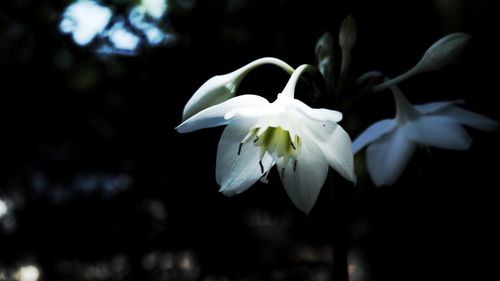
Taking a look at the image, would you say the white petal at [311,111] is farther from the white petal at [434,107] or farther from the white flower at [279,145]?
the white petal at [434,107]

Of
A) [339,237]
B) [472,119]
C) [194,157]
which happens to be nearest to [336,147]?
[339,237]

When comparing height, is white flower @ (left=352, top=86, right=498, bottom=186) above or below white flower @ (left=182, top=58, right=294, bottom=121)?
below

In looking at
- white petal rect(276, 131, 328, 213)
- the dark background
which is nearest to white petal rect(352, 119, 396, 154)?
white petal rect(276, 131, 328, 213)

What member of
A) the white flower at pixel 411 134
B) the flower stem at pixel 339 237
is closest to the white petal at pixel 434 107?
the white flower at pixel 411 134

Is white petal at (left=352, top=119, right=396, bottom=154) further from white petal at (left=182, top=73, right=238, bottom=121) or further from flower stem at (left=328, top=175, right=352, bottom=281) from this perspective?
white petal at (left=182, top=73, right=238, bottom=121)

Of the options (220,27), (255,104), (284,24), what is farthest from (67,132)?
(255,104)

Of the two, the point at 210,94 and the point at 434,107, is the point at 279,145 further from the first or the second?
the point at 434,107
